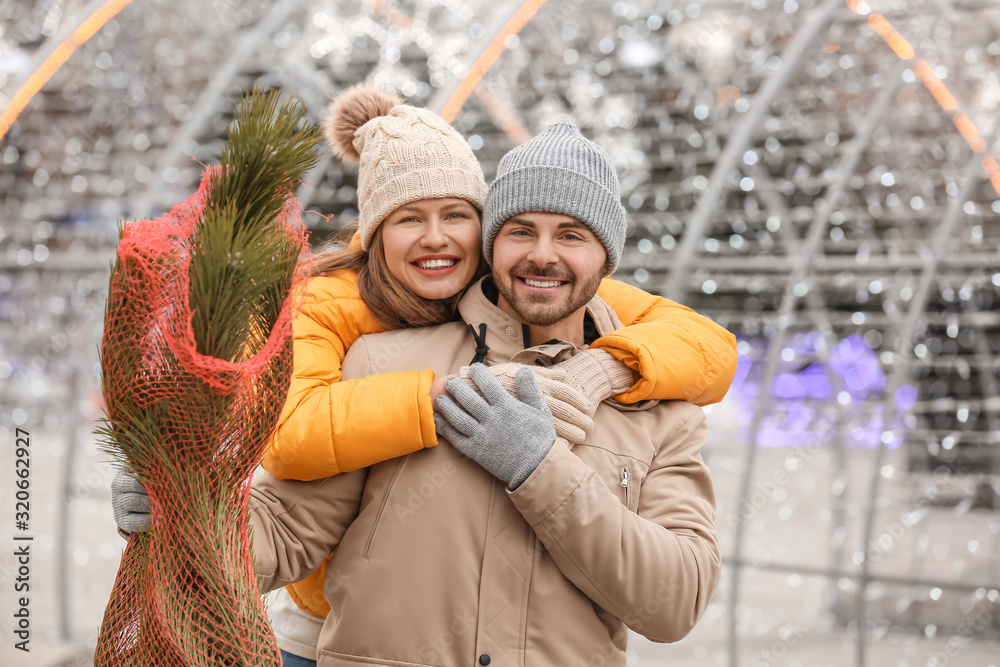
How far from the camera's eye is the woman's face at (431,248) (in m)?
1.65

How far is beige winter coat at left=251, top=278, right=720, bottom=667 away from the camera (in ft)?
4.43

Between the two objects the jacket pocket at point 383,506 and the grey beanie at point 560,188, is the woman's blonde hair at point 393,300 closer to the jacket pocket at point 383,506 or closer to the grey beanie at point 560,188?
the grey beanie at point 560,188

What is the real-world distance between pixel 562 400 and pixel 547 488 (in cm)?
17

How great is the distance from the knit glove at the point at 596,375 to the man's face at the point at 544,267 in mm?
86

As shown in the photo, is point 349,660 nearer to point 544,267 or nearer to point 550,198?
point 544,267

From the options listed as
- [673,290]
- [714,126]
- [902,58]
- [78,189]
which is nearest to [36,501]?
[78,189]

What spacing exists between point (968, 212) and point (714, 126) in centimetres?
137

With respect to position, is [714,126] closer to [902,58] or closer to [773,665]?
[902,58]

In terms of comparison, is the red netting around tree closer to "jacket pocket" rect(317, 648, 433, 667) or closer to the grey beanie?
"jacket pocket" rect(317, 648, 433, 667)

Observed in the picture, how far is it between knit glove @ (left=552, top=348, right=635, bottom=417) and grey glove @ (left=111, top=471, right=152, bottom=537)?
708 millimetres

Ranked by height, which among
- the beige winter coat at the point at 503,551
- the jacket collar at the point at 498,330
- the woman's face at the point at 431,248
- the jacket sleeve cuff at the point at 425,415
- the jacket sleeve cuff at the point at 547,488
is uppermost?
the woman's face at the point at 431,248

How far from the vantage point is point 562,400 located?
1.44m

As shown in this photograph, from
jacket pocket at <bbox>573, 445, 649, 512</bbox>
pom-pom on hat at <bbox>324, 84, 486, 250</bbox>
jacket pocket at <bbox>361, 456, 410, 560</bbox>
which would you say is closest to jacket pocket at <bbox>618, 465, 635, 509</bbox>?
jacket pocket at <bbox>573, 445, 649, 512</bbox>

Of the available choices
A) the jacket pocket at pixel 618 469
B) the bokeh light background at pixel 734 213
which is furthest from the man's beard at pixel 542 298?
the bokeh light background at pixel 734 213
